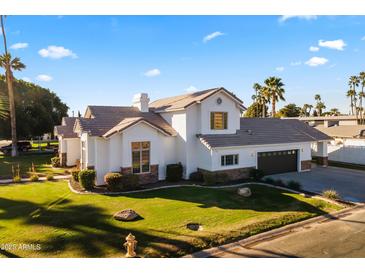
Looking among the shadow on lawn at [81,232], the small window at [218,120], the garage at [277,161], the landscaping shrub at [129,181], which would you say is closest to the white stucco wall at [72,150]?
the landscaping shrub at [129,181]

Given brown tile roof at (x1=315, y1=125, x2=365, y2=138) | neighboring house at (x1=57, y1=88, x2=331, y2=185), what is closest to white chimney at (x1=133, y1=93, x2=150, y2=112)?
neighboring house at (x1=57, y1=88, x2=331, y2=185)

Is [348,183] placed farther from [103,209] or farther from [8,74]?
[8,74]

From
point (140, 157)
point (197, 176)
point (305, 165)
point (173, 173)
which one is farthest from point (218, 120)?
point (305, 165)

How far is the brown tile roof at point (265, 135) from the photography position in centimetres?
2041

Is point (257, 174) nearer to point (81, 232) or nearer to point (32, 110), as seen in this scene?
point (81, 232)

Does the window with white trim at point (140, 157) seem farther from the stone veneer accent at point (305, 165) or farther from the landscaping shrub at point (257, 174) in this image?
the stone veneer accent at point (305, 165)

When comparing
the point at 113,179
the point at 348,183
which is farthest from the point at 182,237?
the point at 348,183

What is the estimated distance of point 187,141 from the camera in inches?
795

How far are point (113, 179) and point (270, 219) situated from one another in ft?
31.1

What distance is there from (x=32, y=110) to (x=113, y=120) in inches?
1092

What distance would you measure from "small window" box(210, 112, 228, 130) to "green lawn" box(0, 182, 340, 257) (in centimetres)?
584

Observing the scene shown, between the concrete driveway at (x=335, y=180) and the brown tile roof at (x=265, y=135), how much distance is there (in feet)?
9.35

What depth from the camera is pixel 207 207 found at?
45.7 ft

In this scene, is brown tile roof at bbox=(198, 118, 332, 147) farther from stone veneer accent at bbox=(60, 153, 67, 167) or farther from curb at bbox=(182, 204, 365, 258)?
stone veneer accent at bbox=(60, 153, 67, 167)
